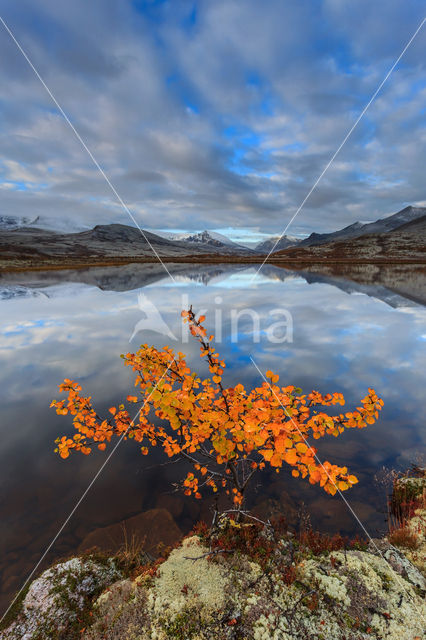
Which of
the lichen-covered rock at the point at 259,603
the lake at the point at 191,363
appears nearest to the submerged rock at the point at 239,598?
the lichen-covered rock at the point at 259,603

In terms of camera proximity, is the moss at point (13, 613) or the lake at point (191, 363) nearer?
the moss at point (13, 613)

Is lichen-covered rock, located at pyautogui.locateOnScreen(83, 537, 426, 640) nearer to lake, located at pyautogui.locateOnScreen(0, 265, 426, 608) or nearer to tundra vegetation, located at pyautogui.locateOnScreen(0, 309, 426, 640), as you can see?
tundra vegetation, located at pyautogui.locateOnScreen(0, 309, 426, 640)

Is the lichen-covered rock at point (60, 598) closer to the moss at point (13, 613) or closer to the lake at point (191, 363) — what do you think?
the moss at point (13, 613)

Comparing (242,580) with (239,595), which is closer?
(239,595)

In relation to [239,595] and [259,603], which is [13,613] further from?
[259,603]

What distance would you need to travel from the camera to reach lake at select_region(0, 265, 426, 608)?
7625mm

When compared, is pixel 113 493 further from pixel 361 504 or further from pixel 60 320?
pixel 60 320

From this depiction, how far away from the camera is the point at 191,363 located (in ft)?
57.1

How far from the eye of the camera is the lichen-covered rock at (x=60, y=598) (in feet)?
14.4

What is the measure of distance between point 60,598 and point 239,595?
3232 millimetres

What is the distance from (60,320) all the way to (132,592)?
89.9 feet

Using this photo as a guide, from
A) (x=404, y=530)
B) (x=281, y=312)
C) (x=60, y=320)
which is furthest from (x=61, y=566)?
(x=281, y=312)

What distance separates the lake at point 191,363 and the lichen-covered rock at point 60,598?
52.7 inches

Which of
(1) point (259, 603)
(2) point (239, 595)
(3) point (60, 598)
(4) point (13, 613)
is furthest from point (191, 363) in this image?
(1) point (259, 603)
